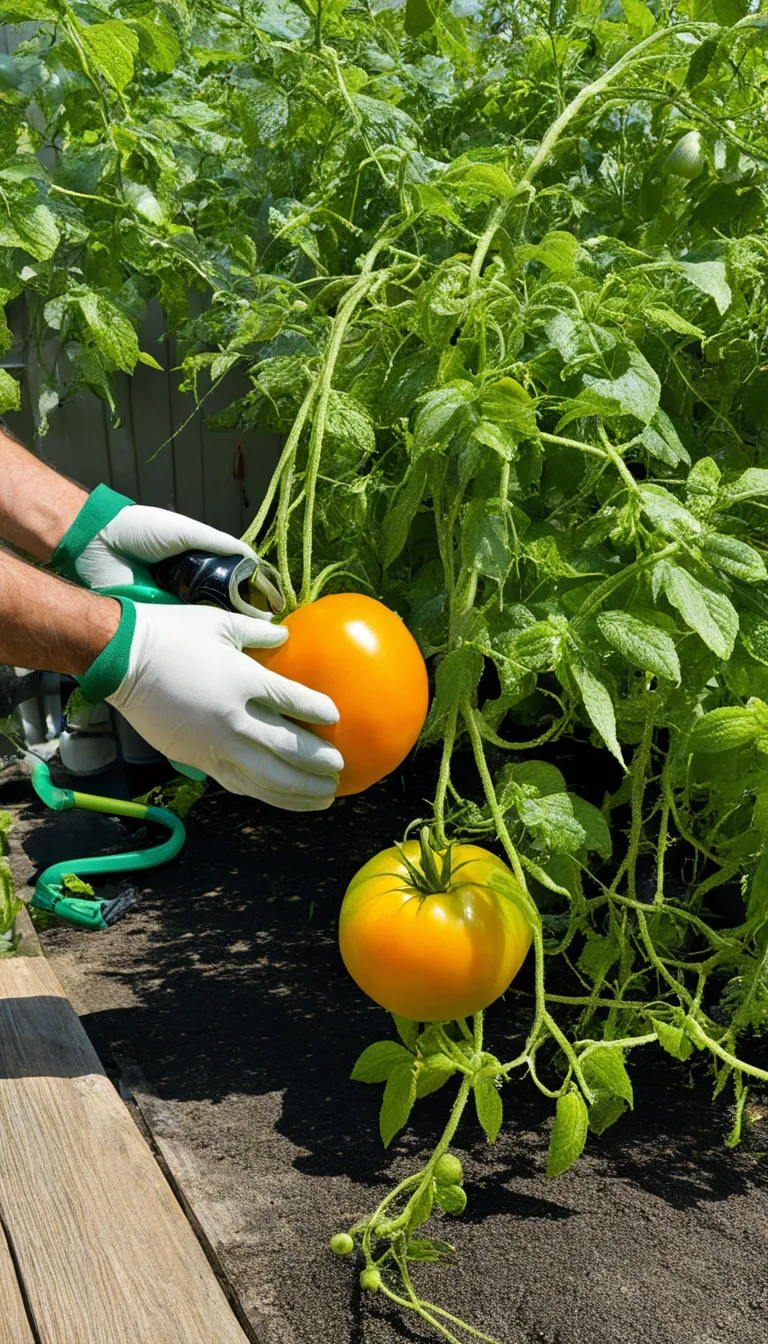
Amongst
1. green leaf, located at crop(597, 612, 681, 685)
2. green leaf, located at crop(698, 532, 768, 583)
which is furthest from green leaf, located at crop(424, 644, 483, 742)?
green leaf, located at crop(698, 532, 768, 583)

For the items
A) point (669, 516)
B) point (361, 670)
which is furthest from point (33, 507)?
point (669, 516)

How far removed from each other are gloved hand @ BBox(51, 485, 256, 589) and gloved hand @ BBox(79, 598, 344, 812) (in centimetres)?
15

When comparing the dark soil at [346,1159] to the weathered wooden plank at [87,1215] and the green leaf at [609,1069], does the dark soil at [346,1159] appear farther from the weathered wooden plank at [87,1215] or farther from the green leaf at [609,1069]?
the green leaf at [609,1069]

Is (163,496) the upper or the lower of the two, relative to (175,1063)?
upper

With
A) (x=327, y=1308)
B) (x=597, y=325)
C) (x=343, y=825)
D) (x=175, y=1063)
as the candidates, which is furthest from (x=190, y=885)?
(x=597, y=325)

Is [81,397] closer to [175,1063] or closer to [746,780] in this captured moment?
[175,1063]

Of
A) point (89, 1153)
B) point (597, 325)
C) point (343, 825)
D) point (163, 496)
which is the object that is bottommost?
point (343, 825)

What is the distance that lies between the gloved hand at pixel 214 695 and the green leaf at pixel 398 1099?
288 millimetres

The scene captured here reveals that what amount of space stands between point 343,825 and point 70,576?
3.87 ft

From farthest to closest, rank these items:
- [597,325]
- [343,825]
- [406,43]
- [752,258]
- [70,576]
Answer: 1. [343,825]
2. [406,43]
3. [70,576]
4. [752,258]
5. [597,325]

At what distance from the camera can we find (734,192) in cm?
129

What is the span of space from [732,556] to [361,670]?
0.35m

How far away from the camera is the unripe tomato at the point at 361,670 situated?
1077 millimetres

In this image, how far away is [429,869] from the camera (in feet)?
3.62
